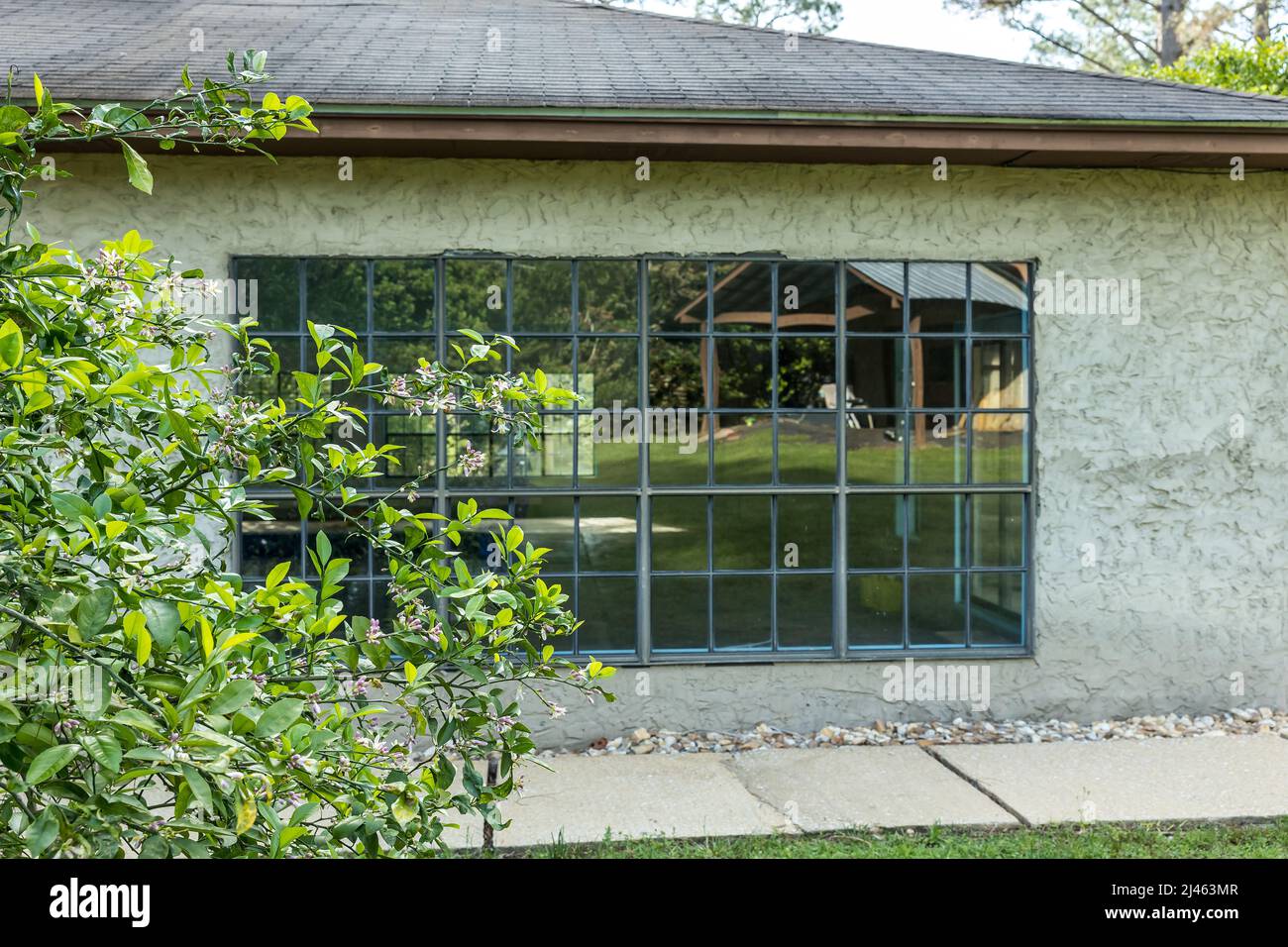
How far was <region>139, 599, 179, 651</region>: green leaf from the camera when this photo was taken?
1903 mm

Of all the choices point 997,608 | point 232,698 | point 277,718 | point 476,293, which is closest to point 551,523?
point 476,293

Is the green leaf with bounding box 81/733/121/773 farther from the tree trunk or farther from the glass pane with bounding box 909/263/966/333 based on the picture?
the tree trunk

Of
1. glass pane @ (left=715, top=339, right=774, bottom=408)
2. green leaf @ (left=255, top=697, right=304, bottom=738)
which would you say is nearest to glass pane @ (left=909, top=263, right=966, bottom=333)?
glass pane @ (left=715, top=339, right=774, bottom=408)

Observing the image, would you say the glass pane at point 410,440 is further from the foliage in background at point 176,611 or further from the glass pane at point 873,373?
the foliage in background at point 176,611

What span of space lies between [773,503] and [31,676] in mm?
4819

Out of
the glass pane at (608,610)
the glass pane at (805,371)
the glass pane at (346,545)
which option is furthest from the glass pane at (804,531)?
the glass pane at (346,545)

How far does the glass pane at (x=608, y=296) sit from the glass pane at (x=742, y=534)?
115cm

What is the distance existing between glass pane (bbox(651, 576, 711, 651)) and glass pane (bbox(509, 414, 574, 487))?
79 centimetres

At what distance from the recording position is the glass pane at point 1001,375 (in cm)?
643

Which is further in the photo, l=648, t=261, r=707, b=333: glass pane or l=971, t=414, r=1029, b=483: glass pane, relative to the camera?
l=971, t=414, r=1029, b=483: glass pane

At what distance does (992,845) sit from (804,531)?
2282 millimetres

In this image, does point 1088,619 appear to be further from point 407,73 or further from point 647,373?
point 407,73

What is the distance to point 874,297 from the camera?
635 cm

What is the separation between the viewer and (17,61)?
6.33 meters
